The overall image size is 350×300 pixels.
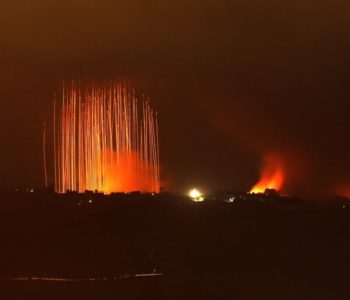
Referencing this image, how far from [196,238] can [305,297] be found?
1116 centimetres

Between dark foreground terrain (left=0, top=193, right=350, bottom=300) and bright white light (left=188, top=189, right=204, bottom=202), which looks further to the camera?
bright white light (left=188, top=189, right=204, bottom=202)

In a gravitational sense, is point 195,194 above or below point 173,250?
above

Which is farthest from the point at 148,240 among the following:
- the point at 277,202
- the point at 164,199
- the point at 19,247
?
the point at 277,202

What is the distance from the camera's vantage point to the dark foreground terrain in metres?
14.8

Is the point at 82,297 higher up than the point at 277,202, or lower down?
lower down

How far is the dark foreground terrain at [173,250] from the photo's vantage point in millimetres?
14781

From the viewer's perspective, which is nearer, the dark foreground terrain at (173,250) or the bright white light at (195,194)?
the dark foreground terrain at (173,250)

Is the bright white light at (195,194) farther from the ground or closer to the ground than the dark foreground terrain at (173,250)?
farther from the ground

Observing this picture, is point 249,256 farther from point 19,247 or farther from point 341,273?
point 19,247

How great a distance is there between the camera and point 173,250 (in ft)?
69.9

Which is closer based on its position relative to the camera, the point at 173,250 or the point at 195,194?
the point at 173,250

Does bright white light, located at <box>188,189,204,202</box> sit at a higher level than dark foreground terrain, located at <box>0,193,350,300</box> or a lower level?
higher

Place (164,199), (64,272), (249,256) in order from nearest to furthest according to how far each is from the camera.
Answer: (64,272)
(249,256)
(164,199)

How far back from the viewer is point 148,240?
23672mm
